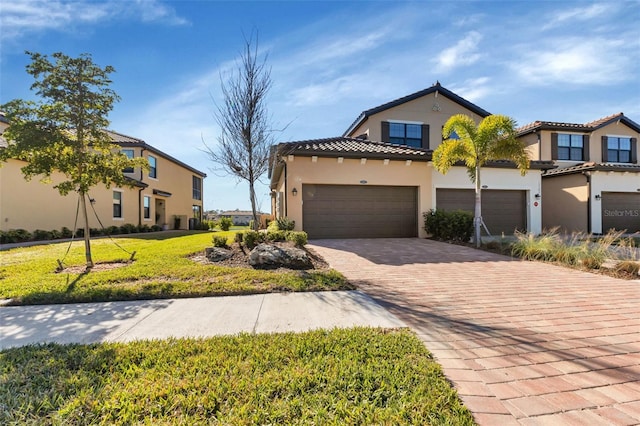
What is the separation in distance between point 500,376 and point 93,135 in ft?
28.7

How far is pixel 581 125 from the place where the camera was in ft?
59.6

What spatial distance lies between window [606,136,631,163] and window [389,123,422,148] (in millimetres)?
12103

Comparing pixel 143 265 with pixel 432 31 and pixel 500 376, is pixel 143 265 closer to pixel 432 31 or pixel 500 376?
pixel 500 376

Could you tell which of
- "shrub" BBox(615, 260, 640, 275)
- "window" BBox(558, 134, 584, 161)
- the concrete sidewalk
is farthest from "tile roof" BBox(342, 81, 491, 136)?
the concrete sidewalk

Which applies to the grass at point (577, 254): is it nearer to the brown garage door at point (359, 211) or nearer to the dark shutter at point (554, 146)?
the brown garage door at point (359, 211)

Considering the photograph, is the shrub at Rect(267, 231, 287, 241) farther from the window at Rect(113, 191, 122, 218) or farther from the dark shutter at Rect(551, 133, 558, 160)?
the dark shutter at Rect(551, 133, 558, 160)

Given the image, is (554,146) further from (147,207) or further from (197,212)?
(197,212)

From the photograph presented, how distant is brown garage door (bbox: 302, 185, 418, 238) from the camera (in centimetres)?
1276

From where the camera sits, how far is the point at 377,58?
10117 millimetres

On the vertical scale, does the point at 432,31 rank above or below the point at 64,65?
above

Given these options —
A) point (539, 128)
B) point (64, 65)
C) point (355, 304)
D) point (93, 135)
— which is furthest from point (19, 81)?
point (539, 128)

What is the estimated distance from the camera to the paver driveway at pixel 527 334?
85.4 inches

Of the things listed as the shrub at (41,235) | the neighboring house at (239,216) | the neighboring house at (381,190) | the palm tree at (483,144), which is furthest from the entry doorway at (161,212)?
the neighboring house at (239,216)

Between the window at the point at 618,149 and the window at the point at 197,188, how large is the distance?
112 feet
